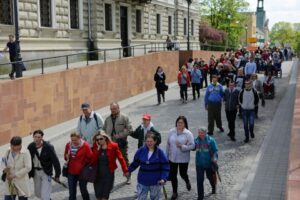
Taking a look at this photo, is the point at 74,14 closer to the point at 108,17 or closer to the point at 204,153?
the point at 108,17

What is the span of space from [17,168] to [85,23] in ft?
65.3

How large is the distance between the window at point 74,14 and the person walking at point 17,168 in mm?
18853

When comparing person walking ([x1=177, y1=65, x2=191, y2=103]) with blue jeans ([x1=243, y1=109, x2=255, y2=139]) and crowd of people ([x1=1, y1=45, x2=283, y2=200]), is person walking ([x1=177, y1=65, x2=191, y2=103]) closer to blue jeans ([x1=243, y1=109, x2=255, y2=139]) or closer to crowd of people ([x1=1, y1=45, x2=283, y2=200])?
blue jeans ([x1=243, y1=109, x2=255, y2=139])

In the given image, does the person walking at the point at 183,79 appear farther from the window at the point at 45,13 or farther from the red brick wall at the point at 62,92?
the window at the point at 45,13

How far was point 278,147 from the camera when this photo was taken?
12.6 meters

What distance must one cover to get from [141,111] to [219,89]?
6.43 metres

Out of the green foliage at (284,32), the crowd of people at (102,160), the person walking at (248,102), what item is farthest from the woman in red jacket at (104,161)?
the green foliage at (284,32)

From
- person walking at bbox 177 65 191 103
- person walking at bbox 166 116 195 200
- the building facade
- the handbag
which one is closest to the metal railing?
the building facade

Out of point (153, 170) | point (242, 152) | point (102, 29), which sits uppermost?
point (102, 29)

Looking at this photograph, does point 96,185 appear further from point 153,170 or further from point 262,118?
point 262,118

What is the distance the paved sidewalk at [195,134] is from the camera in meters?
9.19

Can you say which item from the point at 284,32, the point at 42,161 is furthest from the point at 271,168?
the point at 284,32

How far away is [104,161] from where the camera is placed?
7516 millimetres

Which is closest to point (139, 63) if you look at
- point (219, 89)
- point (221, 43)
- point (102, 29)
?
point (102, 29)
